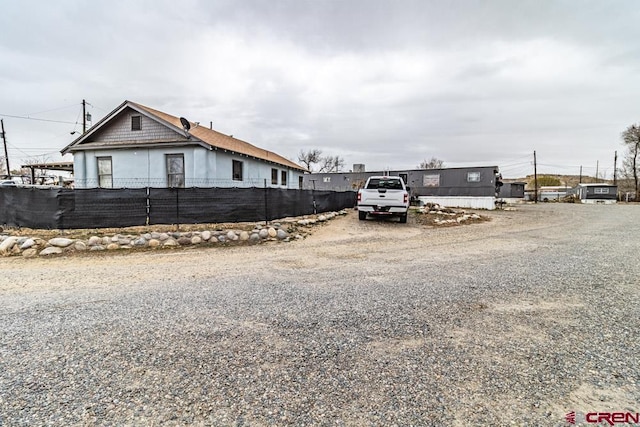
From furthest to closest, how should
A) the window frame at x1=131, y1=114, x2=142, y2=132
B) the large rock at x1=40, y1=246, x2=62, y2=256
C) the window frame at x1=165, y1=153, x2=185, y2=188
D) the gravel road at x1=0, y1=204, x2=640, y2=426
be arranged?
the window frame at x1=131, y1=114, x2=142, y2=132
the window frame at x1=165, y1=153, x2=185, y2=188
the large rock at x1=40, y1=246, x2=62, y2=256
the gravel road at x1=0, y1=204, x2=640, y2=426

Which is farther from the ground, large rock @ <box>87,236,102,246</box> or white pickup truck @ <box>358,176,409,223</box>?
white pickup truck @ <box>358,176,409,223</box>

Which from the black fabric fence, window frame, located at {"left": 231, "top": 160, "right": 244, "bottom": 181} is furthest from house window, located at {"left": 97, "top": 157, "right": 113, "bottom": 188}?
window frame, located at {"left": 231, "top": 160, "right": 244, "bottom": 181}

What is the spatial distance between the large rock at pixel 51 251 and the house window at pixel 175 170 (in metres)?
6.95

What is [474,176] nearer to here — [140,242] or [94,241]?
[140,242]

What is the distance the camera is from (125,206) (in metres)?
8.98

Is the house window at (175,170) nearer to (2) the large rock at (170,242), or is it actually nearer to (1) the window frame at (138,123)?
(1) the window frame at (138,123)

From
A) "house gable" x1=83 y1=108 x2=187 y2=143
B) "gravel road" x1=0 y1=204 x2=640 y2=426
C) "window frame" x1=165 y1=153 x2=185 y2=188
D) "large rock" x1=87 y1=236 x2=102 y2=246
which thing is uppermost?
"house gable" x1=83 y1=108 x2=187 y2=143

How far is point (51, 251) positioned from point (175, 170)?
743 cm

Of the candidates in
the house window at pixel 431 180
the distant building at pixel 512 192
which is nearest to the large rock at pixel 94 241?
the house window at pixel 431 180

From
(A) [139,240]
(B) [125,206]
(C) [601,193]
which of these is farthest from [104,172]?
(C) [601,193]

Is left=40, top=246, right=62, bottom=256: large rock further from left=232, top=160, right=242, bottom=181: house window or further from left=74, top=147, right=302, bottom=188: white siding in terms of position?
left=232, top=160, right=242, bottom=181: house window

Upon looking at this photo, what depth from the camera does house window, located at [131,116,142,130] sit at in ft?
46.9

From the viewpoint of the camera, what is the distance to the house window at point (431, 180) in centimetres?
2775

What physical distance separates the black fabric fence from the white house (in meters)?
4.30
